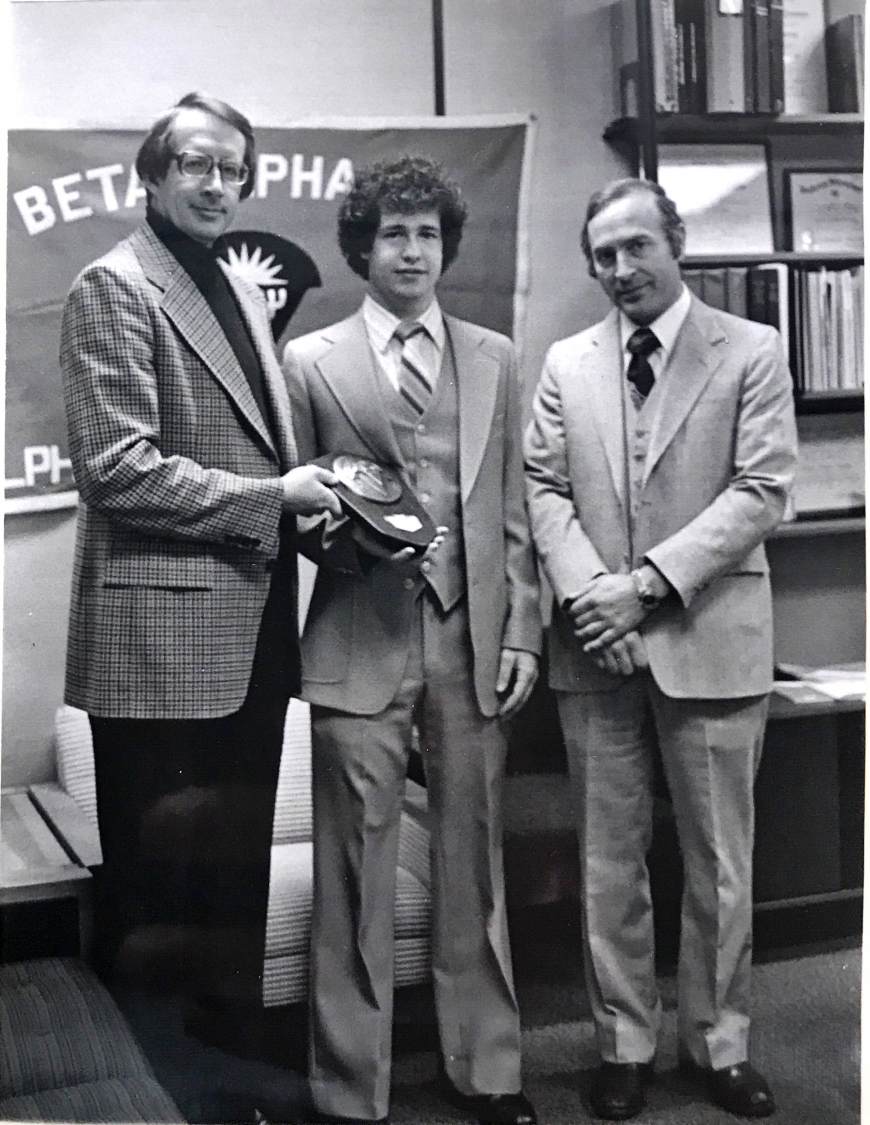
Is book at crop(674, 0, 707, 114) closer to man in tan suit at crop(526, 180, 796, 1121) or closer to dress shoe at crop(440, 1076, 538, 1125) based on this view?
man in tan suit at crop(526, 180, 796, 1121)

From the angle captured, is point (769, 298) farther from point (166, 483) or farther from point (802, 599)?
point (166, 483)

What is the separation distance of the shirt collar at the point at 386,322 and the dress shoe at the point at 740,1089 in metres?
1.43

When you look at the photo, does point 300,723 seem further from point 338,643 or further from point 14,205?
point 14,205

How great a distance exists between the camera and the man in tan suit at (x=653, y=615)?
2.04m

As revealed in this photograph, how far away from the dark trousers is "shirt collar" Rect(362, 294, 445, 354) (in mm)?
445

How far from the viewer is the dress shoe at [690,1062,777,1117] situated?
204 cm

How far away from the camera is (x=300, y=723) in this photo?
2.03 meters

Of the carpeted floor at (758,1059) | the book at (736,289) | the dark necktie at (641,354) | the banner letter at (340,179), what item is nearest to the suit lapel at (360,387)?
the banner letter at (340,179)

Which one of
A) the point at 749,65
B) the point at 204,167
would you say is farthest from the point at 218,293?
the point at 749,65

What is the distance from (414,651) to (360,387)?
1.60ft

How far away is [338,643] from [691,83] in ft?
4.02

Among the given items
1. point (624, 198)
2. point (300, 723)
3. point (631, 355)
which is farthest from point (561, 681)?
point (624, 198)

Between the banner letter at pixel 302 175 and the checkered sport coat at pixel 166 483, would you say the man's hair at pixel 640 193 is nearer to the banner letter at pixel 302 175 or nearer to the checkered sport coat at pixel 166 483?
the banner letter at pixel 302 175

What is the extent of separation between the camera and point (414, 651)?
2.03 m
